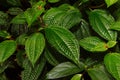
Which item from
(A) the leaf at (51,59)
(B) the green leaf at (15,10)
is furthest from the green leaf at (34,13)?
(B) the green leaf at (15,10)

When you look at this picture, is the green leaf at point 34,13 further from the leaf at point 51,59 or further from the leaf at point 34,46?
the leaf at point 51,59

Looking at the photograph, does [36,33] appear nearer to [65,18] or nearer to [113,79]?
[65,18]

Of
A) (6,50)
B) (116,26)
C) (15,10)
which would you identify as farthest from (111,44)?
(15,10)

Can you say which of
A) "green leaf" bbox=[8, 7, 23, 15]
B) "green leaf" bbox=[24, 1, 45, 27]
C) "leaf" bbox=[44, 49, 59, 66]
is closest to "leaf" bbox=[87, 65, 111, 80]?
"leaf" bbox=[44, 49, 59, 66]

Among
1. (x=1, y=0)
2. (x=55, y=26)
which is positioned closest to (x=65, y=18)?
(x=55, y=26)

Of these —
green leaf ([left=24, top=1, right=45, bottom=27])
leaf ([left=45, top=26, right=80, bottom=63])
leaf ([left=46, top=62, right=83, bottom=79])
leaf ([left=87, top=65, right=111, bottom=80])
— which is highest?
green leaf ([left=24, top=1, right=45, bottom=27])

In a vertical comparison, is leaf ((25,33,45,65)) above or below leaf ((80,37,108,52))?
above

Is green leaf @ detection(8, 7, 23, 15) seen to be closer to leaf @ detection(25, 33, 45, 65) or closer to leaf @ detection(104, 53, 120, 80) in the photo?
leaf @ detection(25, 33, 45, 65)
